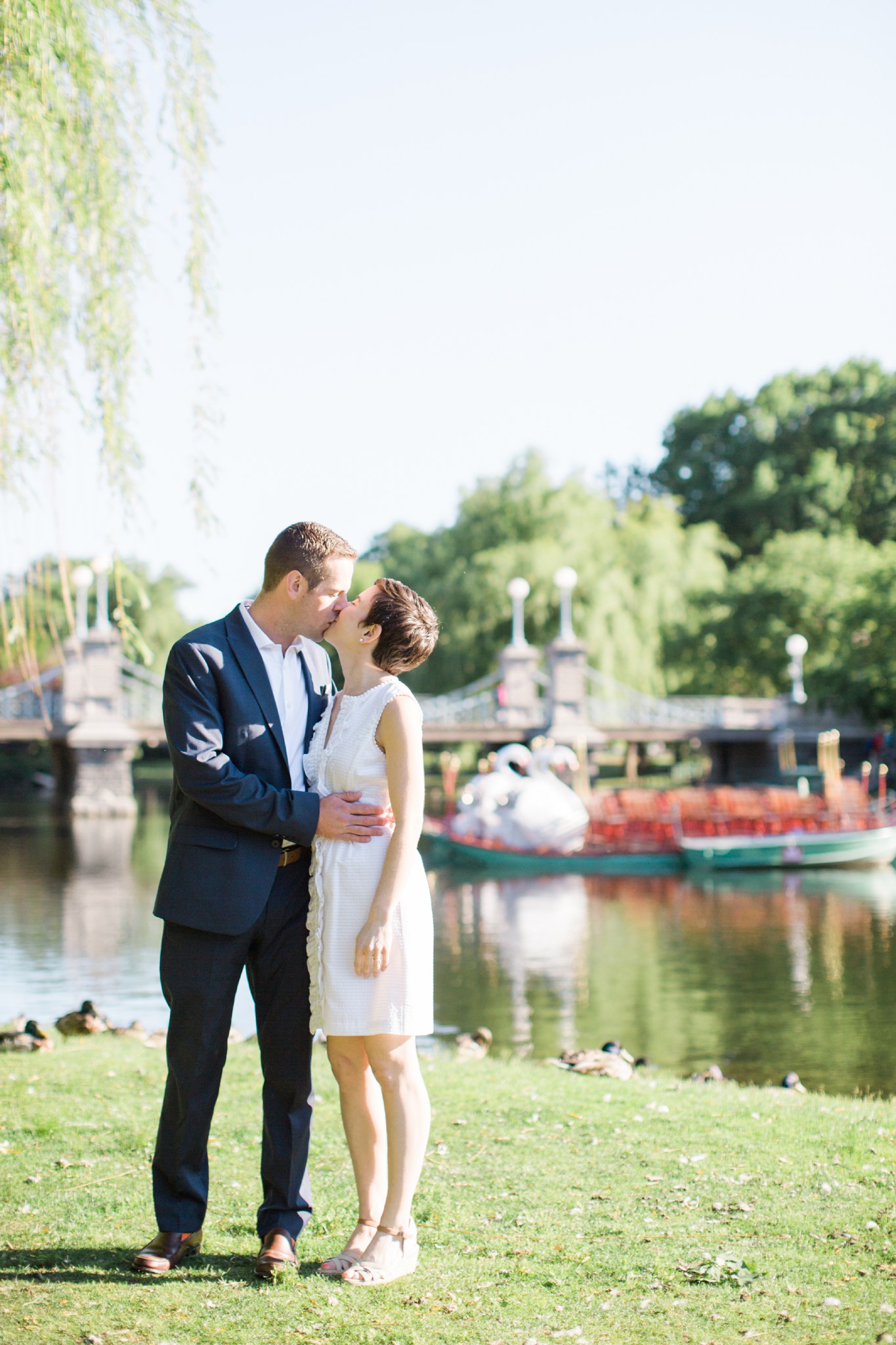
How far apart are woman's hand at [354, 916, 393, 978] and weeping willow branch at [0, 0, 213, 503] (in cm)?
271

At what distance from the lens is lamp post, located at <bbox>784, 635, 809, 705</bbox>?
30.7 meters

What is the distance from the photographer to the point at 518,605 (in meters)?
31.2

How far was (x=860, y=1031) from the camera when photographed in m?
9.26

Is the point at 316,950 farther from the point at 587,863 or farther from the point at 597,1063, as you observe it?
the point at 587,863

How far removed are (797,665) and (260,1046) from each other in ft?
96.3

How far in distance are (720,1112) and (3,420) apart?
3922 millimetres

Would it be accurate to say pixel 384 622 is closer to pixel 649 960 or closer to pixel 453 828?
pixel 649 960

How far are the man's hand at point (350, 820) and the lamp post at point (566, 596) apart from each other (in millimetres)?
26305

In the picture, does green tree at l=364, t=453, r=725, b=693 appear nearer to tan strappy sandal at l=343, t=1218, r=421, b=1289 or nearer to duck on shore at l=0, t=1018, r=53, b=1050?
duck on shore at l=0, t=1018, r=53, b=1050

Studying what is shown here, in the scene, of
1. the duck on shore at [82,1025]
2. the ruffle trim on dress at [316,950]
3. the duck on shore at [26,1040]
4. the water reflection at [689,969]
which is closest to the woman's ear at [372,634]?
the ruffle trim on dress at [316,950]

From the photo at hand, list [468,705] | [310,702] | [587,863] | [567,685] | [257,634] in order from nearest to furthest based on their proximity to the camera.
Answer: [257,634]
[310,702]
[587,863]
[567,685]
[468,705]

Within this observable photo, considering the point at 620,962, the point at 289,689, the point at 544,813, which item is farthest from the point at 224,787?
the point at 544,813

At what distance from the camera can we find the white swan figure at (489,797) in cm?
2131

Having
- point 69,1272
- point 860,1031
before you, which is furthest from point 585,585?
point 69,1272
